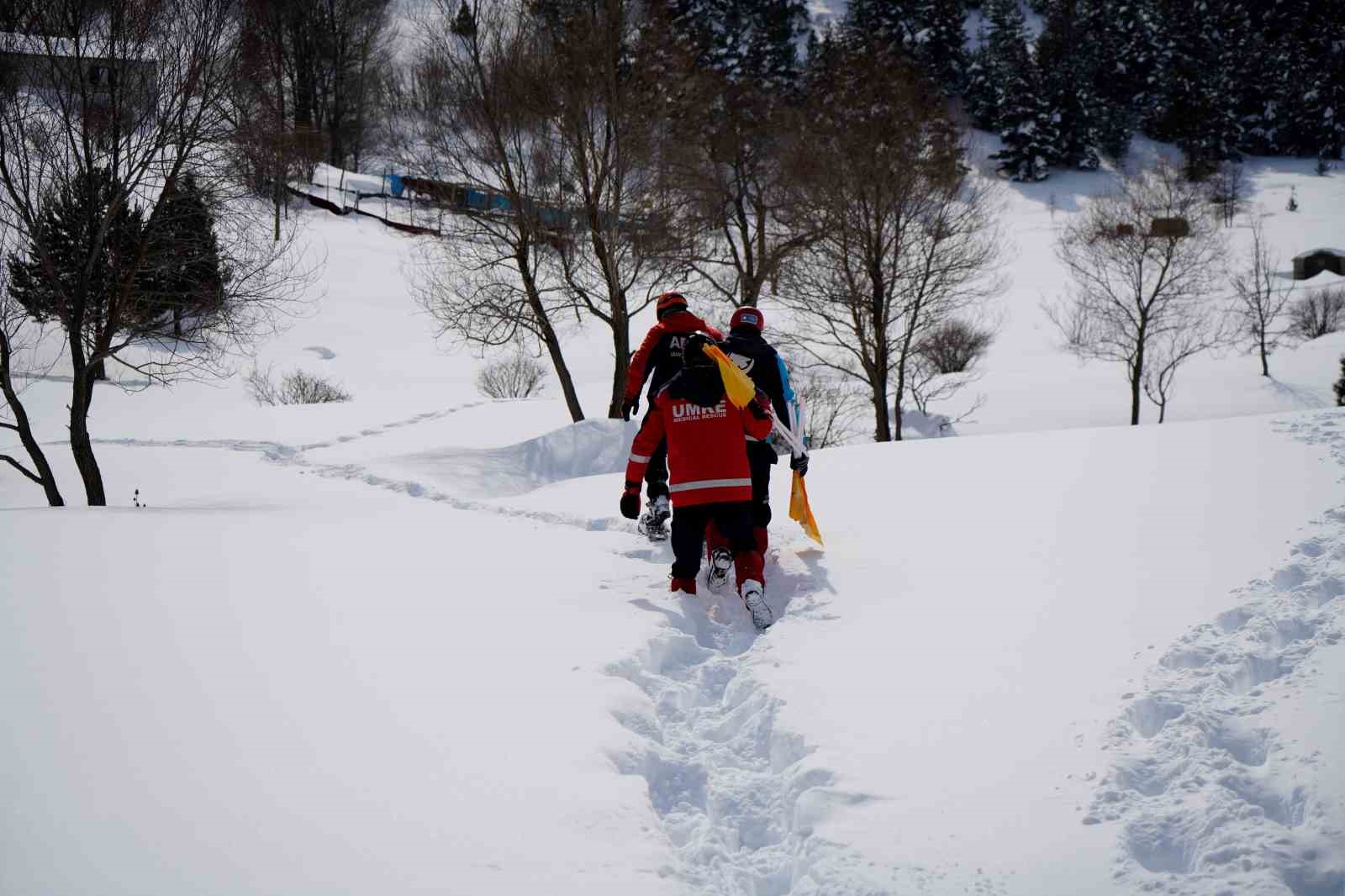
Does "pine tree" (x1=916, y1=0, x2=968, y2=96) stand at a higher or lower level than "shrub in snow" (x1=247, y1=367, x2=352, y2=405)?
higher

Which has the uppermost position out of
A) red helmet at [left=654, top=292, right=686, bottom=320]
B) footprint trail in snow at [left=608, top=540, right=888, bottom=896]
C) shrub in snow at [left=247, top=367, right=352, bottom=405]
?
shrub in snow at [left=247, top=367, right=352, bottom=405]

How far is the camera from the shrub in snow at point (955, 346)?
2609cm

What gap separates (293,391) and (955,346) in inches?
789

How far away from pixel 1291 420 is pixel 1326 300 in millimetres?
30635

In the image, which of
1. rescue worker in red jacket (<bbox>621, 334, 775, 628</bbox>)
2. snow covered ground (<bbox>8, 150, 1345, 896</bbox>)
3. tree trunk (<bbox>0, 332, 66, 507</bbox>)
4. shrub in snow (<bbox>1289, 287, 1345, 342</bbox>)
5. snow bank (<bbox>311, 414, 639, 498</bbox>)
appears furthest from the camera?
shrub in snow (<bbox>1289, 287, 1345, 342</bbox>)

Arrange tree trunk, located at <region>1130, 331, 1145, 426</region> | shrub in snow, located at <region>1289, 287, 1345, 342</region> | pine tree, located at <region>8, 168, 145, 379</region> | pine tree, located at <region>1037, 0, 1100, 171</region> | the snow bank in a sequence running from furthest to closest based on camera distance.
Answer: pine tree, located at <region>1037, 0, 1100, 171</region> → shrub in snow, located at <region>1289, 287, 1345, 342</region> → tree trunk, located at <region>1130, 331, 1145, 426</region> → the snow bank → pine tree, located at <region>8, 168, 145, 379</region>

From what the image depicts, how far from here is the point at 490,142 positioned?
13.2 m

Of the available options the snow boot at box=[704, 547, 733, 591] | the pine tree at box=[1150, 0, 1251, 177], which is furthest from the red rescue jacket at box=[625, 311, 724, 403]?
the pine tree at box=[1150, 0, 1251, 177]

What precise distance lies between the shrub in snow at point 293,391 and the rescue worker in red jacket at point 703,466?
1862 cm

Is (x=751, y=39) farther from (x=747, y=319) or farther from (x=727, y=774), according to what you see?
(x=727, y=774)

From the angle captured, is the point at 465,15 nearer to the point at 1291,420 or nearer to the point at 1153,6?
the point at 1291,420

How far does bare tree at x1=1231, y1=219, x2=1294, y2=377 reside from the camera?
2472 cm

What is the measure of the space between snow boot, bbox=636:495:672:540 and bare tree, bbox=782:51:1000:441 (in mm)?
10564

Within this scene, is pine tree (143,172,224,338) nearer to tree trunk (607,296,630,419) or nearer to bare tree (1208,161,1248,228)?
tree trunk (607,296,630,419)
